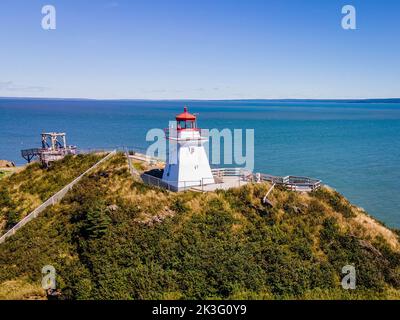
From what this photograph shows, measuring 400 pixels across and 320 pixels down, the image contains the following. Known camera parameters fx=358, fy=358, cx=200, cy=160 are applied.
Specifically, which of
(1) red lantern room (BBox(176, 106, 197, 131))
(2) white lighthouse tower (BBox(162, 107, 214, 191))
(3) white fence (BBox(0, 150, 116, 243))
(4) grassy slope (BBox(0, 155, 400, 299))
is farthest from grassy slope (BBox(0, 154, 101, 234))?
(1) red lantern room (BBox(176, 106, 197, 131))

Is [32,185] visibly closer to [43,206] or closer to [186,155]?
[43,206]

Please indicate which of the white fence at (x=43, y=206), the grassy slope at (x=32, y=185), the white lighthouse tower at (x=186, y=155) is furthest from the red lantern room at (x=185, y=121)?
the grassy slope at (x=32, y=185)

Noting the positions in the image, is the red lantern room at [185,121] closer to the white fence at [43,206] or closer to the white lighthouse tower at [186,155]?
the white lighthouse tower at [186,155]

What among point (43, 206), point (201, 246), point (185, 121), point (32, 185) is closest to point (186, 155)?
point (185, 121)

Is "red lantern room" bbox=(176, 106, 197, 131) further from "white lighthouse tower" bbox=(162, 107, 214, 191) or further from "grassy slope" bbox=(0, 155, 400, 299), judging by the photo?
"grassy slope" bbox=(0, 155, 400, 299)
